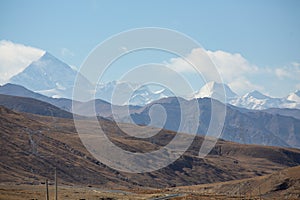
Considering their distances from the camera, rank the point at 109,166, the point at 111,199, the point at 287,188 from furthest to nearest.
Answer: the point at 109,166 → the point at 287,188 → the point at 111,199

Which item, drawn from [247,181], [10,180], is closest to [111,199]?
[10,180]

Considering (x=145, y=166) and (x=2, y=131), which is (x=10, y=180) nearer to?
(x=2, y=131)

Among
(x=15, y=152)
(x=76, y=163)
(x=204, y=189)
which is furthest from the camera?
(x=76, y=163)

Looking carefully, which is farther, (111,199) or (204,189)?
(204,189)

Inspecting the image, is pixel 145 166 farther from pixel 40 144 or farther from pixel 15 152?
pixel 15 152

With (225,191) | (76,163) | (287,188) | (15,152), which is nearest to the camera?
(287,188)

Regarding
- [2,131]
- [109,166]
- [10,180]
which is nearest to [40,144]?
[2,131]

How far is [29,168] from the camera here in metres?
155

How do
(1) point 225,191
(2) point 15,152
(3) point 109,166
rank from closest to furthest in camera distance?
(1) point 225,191
(2) point 15,152
(3) point 109,166

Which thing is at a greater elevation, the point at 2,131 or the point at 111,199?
the point at 2,131

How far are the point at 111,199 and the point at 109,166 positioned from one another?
100 metres

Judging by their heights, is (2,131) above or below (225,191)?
above

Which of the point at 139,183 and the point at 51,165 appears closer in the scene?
the point at 51,165

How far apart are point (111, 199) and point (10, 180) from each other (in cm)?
5110
